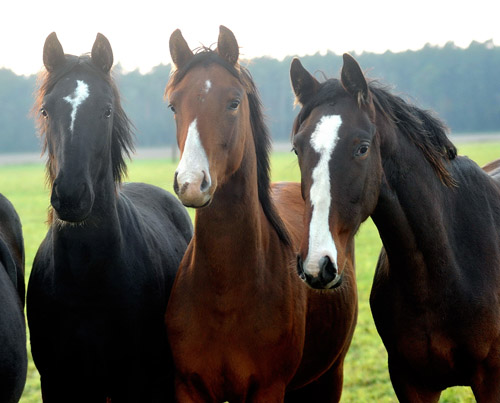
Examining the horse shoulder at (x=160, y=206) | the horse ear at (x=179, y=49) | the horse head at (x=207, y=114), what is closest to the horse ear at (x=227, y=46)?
the horse head at (x=207, y=114)

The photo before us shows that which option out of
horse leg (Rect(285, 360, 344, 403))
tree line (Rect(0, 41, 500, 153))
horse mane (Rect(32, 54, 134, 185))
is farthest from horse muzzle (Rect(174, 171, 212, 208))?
tree line (Rect(0, 41, 500, 153))

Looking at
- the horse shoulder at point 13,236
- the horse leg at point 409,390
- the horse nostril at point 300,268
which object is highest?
the horse nostril at point 300,268

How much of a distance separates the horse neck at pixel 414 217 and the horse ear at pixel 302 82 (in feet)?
1.57

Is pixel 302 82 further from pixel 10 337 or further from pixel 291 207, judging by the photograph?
pixel 10 337

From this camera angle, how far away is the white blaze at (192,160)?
114 inches

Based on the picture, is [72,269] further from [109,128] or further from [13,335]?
[109,128]

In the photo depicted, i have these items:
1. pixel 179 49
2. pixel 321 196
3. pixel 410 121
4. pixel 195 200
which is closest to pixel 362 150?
pixel 321 196

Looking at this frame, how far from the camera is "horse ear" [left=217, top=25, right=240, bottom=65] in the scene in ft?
11.3

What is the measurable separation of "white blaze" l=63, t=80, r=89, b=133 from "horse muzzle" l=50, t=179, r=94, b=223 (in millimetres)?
340

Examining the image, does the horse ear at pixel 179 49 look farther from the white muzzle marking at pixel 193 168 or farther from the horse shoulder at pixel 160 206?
the horse shoulder at pixel 160 206

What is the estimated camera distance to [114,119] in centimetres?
367

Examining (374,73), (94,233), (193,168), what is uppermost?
(374,73)

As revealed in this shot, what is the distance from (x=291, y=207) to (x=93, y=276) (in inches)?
65.5

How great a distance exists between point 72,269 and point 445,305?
6.53 feet
